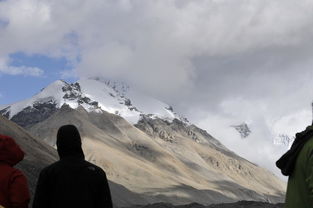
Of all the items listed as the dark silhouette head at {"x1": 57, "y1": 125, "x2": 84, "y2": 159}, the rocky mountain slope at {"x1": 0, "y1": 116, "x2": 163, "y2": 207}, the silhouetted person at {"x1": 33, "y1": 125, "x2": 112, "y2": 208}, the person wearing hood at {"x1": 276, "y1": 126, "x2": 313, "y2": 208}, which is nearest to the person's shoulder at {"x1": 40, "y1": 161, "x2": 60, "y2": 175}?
the silhouetted person at {"x1": 33, "y1": 125, "x2": 112, "y2": 208}

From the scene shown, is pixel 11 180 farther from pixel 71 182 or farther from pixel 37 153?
pixel 37 153

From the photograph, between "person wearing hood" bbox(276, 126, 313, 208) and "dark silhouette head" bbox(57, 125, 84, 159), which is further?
"dark silhouette head" bbox(57, 125, 84, 159)

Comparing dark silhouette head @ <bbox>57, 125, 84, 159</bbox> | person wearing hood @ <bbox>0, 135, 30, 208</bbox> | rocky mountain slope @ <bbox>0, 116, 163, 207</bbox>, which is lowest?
person wearing hood @ <bbox>0, 135, 30, 208</bbox>

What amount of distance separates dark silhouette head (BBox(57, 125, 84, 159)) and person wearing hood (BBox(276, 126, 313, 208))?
2.37 meters

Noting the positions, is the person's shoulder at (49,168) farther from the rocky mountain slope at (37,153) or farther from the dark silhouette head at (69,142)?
the rocky mountain slope at (37,153)

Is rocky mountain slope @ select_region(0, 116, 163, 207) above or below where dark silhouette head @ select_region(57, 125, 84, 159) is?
above

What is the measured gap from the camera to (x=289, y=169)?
4766 mm

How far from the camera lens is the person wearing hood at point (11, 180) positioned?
624cm

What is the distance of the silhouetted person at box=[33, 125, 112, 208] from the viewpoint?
6.41 m

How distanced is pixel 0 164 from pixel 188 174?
596ft

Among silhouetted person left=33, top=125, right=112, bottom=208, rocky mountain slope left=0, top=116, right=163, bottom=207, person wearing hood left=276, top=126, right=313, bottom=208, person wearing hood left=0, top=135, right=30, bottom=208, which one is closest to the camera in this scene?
person wearing hood left=276, top=126, right=313, bottom=208

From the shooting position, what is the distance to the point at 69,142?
21.2 feet

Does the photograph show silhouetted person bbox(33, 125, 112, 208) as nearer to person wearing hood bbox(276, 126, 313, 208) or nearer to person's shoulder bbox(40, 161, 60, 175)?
person's shoulder bbox(40, 161, 60, 175)

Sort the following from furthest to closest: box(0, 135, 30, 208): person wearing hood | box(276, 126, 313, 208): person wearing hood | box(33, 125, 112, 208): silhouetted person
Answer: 1. box(33, 125, 112, 208): silhouetted person
2. box(0, 135, 30, 208): person wearing hood
3. box(276, 126, 313, 208): person wearing hood
